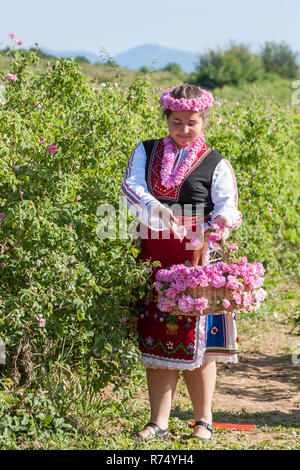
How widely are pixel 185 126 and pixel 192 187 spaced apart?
0.93 ft

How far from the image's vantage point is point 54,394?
3.30 meters

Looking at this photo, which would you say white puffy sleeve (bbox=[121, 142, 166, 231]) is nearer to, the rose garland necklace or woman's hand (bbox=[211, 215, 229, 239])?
the rose garland necklace

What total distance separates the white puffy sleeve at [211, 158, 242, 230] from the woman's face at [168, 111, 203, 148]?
0.61 ft

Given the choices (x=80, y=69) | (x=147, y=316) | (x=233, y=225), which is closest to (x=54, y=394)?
(x=147, y=316)

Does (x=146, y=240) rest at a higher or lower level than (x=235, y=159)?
lower

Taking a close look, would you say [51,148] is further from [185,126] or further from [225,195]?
[225,195]

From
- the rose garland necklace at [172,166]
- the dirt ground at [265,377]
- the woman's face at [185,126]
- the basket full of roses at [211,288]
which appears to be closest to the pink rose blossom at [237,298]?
the basket full of roses at [211,288]

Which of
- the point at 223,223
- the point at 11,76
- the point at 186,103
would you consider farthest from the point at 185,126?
the point at 11,76

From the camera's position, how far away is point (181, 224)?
10.5 feet

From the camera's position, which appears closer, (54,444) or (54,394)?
(54,444)

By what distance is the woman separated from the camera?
3.22m

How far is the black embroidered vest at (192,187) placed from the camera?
324 cm
